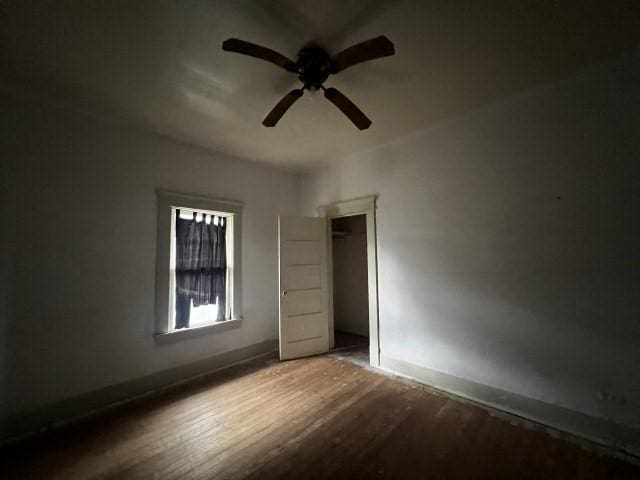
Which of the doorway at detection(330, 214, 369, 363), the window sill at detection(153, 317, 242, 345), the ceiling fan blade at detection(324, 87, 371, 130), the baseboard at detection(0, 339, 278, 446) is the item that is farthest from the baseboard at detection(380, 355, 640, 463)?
the ceiling fan blade at detection(324, 87, 371, 130)

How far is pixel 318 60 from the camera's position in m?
1.70

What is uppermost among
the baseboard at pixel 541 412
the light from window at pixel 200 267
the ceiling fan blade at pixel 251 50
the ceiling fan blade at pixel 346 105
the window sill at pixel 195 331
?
the ceiling fan blade at pixel 251 50

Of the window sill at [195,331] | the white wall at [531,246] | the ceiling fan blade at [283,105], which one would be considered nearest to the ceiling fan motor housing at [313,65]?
the ceiling fan blade at [283,105]

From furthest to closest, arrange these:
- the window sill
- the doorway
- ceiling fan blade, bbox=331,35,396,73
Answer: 1. the doorway
2. the window sill
3. ceiling fan blade, bbox=331,35,396,73

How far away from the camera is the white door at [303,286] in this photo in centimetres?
338

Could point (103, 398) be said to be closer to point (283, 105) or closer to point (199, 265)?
point (199, 265)

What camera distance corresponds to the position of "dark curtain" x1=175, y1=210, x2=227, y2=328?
2.95 meters

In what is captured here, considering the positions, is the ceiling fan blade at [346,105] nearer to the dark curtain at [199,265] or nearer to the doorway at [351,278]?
the dark curtain at [199,265]

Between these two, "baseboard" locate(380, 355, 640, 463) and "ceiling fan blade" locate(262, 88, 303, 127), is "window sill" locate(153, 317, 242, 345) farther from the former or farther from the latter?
"ceiling fan blade" locate(262, 88, 303, 127)

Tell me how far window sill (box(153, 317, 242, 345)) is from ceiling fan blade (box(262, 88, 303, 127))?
2.44 meters

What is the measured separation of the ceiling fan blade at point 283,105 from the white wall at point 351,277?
9.69 ft

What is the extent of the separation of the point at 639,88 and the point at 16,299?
495 centimetres

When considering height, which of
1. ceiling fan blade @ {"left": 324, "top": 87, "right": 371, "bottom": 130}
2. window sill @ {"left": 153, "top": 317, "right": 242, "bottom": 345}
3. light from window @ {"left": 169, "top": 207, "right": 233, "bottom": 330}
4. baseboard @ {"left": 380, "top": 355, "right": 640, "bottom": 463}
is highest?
ceiling fan blade @ {"left": 324, "top": 87, "right": 371, "bottom": 130}

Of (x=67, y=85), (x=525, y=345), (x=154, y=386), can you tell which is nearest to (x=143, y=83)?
(x=67, y=85)
